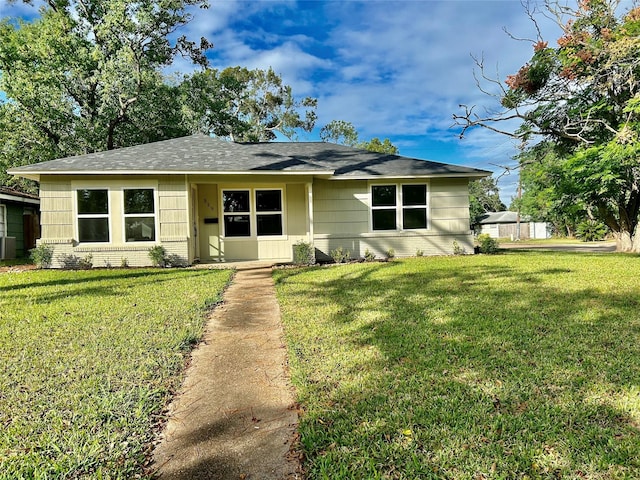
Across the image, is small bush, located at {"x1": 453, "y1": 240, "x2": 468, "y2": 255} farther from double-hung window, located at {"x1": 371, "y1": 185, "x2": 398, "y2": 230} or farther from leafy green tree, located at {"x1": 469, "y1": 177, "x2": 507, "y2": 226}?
leafy green tree, located at {"x1": 469, "y1": 177, "x2": 507, "y2": 226}

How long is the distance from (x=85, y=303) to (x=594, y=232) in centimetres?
3175

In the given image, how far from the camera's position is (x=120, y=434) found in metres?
2.32

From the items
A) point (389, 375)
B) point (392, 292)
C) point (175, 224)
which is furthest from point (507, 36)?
point (389, 375)

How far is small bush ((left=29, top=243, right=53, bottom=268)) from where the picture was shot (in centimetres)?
973

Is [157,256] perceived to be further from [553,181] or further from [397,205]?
[553,181]

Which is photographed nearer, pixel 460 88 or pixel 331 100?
pixel 460 88

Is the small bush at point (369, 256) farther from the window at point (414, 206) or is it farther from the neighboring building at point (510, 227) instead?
the neighboring building at point (510, 227)

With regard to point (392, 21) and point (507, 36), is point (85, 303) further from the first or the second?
point (507, 36)

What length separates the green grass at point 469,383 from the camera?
2012mm

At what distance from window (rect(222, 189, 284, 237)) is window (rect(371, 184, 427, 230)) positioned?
10.2 feet

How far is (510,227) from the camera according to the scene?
44.5 meters

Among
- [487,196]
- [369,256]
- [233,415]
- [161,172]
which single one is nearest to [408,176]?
[369,256]

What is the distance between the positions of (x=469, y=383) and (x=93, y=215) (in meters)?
10.6

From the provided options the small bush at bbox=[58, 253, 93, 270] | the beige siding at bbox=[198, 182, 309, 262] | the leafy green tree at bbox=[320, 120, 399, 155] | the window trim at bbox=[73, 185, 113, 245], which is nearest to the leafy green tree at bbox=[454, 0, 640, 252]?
the beige siding at bbox=[198, 182, 309, 262]
